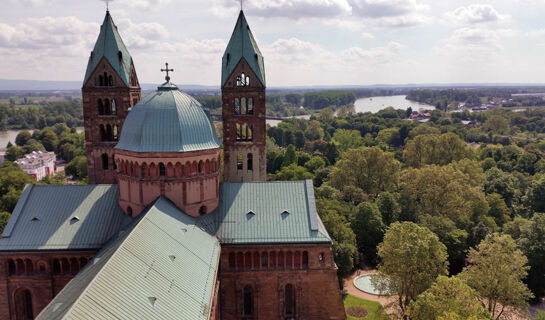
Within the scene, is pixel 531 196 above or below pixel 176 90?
below

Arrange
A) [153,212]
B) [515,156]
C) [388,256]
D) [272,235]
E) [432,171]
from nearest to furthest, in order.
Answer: [153,212]
[272,235]
[388,256]
[432,171]
[515,156]

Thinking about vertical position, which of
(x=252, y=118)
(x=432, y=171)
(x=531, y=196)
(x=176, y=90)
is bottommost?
(x=531, y=196)

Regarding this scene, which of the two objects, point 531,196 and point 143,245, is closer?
point 143,245

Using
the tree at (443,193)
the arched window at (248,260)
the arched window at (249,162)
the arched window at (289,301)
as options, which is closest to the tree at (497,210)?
the tree at (443,193)

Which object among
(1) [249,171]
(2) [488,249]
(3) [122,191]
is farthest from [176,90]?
(2) [488,249]

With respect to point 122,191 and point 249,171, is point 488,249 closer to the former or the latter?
point 249,171

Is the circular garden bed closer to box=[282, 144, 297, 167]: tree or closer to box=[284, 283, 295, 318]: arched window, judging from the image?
box=[284, 283, 295, 318]: arched window

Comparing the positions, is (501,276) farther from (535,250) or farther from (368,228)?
(368,228)
